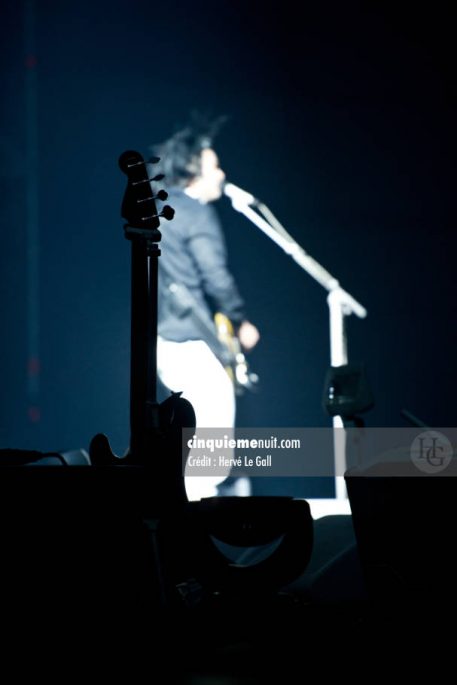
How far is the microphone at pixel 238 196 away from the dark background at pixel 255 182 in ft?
0.18

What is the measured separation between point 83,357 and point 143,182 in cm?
262

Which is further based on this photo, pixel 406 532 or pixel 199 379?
pixel 199 379

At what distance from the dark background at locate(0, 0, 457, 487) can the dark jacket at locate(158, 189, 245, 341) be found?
0.26 feet

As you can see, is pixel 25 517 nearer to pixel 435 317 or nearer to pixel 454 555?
pixel 454 555

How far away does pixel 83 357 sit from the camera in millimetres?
4535

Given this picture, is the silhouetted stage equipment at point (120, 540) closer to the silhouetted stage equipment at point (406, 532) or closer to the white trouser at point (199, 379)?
the silhouetted stage equipment at point (406, 532)

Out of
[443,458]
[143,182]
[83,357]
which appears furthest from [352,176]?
[443,458]

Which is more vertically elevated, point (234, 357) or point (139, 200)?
point (139, 200)

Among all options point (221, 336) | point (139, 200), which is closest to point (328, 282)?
point (221, 336)

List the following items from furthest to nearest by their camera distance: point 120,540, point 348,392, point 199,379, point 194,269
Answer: point 194,269
point 199,379
point 348,392
point 120,540

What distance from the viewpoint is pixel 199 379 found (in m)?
4.29

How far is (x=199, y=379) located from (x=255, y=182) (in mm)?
1081

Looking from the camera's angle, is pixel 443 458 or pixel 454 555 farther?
pixel 443 458

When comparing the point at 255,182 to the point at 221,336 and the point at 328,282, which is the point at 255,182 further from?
the point at 221,336
